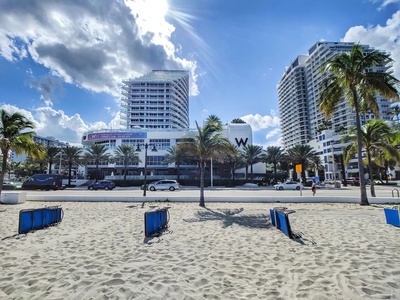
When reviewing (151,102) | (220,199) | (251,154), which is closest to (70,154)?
(251,154)

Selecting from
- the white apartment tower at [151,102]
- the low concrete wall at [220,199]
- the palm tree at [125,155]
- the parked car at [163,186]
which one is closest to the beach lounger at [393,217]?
the low concrete wall at [220,199]

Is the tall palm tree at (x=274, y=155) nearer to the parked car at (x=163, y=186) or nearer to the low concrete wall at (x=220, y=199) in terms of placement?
the parked car at (x=163, y=186)

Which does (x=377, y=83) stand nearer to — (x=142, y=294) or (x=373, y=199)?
(x=373, y=199)

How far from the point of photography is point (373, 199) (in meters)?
16.5

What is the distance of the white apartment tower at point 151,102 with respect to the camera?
369 feet

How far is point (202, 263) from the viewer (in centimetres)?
546

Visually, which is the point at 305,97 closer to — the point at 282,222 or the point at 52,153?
the point at 52,153

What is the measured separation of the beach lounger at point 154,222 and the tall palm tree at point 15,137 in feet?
42.4

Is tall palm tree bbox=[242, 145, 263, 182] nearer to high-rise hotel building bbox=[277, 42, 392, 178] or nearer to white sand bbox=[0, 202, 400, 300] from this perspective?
white sand bbox=[0, 202, 400, 300]

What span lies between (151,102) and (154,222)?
365 ft

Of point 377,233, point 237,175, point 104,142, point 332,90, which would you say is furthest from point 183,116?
point 377,233

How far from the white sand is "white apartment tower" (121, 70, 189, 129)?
348 feet

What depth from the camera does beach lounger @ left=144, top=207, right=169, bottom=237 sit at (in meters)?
8.02

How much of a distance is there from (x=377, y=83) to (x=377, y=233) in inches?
463
